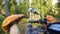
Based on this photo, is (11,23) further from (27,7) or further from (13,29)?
(27,7)

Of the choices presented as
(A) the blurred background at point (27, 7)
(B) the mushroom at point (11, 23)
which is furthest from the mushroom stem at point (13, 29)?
(A) the blurred background at point (27, 7)

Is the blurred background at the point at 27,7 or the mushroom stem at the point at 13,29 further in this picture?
the blurred background at the point at 27,7

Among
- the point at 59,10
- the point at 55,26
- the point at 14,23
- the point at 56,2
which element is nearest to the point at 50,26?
the point at 55,26

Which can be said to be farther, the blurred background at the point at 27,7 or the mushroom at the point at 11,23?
the blurred background at the point at 27,7

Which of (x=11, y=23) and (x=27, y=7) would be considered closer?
(x=11, y=23)

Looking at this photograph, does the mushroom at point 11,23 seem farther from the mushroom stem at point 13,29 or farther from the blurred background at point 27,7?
the blurred background at point 27,7

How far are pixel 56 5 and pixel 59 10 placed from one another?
1.06ft

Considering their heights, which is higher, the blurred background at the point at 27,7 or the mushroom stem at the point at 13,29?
the mushroom stem at the point at 13,29

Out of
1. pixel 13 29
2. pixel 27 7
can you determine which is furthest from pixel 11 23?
pixel 27 7

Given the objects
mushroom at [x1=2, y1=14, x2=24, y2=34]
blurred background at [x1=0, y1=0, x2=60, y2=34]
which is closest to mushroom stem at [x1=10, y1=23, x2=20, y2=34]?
mushroom at [x1=2, y1=14, x2=24, y2=34]

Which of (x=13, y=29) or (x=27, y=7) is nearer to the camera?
(x=13, y=29)

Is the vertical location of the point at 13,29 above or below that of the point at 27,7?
above

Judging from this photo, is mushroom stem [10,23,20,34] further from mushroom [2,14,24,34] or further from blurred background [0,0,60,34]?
blurred background [0,0,60,34]

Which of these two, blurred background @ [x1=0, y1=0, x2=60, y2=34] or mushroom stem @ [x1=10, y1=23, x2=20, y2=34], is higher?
mushroom stem @ [x1=10, y1=23, x2=20, y2=34]
